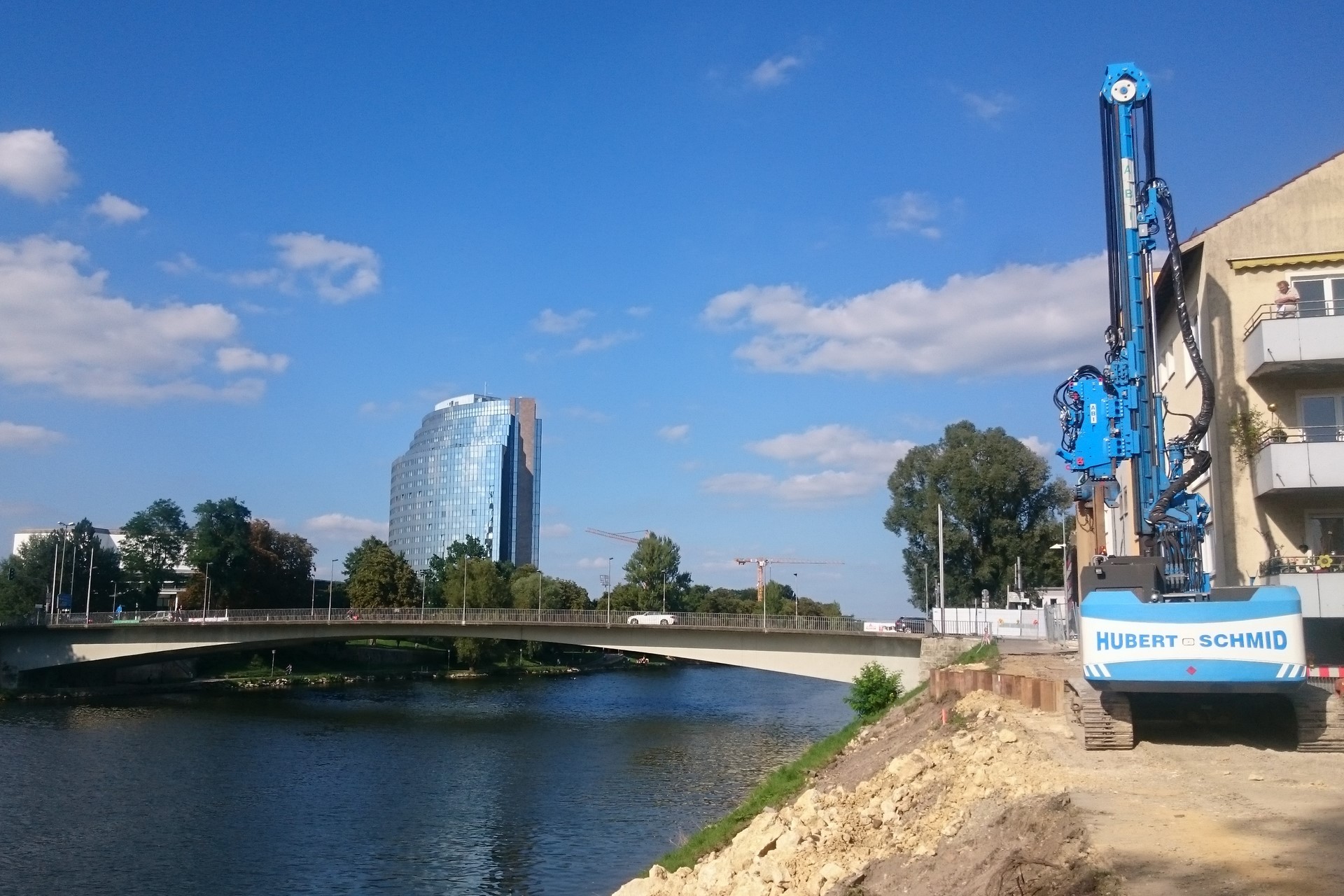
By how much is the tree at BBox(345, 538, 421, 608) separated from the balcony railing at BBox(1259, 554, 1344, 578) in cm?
8263

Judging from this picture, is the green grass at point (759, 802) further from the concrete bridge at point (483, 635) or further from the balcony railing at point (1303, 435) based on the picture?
the concrete bridge at point (483, 635)

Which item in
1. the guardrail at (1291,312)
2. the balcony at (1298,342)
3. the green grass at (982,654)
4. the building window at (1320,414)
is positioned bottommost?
the green grass at (982,654)

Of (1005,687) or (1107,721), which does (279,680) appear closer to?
(1005,687)

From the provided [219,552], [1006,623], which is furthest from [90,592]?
[1006,623]

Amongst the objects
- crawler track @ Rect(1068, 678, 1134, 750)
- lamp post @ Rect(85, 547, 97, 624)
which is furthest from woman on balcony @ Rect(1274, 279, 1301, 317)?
lamp post @ Rect(85, 547, 97, 624)

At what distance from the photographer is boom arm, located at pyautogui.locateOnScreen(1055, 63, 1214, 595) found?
2009 cm

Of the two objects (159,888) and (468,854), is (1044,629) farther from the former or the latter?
(159,888)

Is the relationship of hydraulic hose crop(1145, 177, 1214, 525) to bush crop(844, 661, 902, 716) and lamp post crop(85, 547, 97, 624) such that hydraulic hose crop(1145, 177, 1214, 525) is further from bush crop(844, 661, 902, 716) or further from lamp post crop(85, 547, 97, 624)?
lamp post crop(85, 547, 97, 624)


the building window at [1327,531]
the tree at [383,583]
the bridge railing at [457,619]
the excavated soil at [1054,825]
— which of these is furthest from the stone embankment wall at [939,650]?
the tree at [383,583]

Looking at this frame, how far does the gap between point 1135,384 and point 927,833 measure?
40.8ft

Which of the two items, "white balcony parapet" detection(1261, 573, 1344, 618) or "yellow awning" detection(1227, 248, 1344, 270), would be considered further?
"yellow awning" detection(1227, 248, 1344, 270)

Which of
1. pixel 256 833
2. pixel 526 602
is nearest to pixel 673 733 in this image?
pixel 256 833

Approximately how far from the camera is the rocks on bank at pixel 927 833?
10609 millimetres

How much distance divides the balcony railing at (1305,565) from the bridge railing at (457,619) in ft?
97.8
